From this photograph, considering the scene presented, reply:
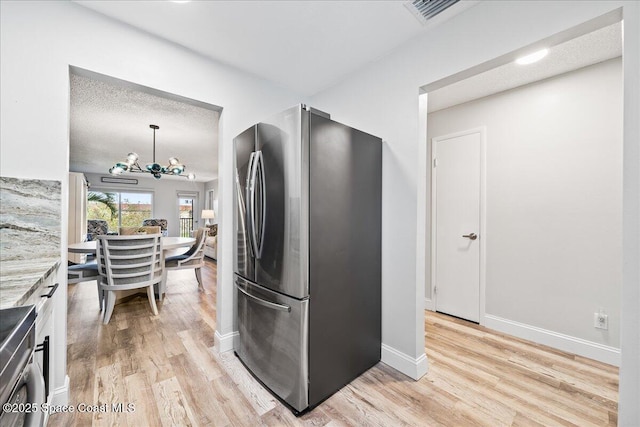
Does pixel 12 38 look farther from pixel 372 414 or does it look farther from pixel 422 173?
pixel 372 414

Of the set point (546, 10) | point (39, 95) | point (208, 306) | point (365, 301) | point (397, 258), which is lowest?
point (208, 306)

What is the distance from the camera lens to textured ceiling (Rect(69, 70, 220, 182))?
2678 millimetres

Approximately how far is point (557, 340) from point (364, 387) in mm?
1888

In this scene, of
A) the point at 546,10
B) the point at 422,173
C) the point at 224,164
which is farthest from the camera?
the point at 224,164

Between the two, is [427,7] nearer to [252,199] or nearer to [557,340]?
[252,199]

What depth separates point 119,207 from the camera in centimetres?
855

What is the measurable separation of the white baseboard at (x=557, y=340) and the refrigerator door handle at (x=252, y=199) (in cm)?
257

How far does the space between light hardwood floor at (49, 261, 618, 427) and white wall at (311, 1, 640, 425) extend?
1.06ft

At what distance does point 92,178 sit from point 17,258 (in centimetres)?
872

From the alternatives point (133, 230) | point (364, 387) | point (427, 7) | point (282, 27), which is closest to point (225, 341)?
point (364, 387)

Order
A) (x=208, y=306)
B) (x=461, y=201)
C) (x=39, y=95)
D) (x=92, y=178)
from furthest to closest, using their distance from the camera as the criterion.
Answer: (x=92, y=178) < (x=208, y=306) < (x=461, y=201) < (x=39, y=95)


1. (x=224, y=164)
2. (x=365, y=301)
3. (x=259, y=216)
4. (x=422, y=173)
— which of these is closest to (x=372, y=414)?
(x=365, y=301)

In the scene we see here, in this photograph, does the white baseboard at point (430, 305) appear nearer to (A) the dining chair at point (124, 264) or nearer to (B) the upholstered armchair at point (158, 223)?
(A) the dining chair at point (124, 264)

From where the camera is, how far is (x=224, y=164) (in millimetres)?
2229
